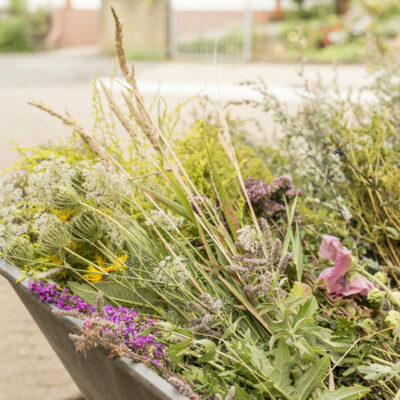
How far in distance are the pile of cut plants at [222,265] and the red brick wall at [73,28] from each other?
15.0 m

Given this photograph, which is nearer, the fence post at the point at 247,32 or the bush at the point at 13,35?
the fence post at the point at 247,32

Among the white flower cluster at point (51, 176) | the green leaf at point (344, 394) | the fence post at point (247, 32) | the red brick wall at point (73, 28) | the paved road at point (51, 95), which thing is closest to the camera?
the green leaf at point (344, 394)

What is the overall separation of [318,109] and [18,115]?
5746mm

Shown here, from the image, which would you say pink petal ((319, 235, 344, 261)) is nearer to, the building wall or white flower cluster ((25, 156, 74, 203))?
white flower cluster ((25, 156, 74, 203))

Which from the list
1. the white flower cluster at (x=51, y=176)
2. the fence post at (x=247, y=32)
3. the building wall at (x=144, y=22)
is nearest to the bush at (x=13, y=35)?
the building wall at (x=144, y=22)

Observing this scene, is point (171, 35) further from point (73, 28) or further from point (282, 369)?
point (282, 369)

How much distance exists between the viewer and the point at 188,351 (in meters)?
0.92

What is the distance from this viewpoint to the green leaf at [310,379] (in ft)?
2.72

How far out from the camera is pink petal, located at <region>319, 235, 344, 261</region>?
1111mm

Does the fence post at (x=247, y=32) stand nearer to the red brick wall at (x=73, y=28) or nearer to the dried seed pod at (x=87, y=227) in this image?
the red brick wall at (x=73, y=28)

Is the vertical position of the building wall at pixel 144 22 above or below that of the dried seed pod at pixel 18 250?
above

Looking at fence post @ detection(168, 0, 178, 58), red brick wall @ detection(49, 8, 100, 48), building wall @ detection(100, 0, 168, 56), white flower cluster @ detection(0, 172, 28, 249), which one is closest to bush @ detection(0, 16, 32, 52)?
red brick wall @ detection(49, 8, 100, 48)

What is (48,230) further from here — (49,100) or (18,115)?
(49,100)

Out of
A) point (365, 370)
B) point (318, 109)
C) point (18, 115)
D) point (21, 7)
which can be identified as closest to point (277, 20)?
point (21, 7)
